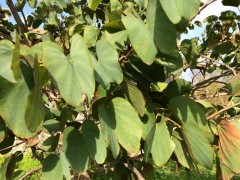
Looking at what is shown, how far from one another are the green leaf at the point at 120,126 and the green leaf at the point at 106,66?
0.07 m

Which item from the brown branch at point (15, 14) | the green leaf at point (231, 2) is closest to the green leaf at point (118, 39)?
the green leaf at point (231, 2)

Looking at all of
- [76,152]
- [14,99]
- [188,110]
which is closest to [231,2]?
[188,110]

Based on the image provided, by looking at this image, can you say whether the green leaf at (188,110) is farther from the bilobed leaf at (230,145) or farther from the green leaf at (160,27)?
the green leaf at (160,27)

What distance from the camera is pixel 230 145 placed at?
2.22 ft

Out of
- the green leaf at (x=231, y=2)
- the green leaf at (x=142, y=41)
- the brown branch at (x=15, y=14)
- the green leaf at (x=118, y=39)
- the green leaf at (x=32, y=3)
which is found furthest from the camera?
the green leaf at (x=32, y=3)

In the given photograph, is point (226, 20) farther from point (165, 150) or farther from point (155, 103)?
point (165, 150)

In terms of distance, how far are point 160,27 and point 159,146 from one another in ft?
0.79

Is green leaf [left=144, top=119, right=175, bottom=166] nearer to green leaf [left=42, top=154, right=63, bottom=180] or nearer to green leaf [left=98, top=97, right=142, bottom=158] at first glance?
green leaf [left=98, top=97, right=142, bottom=158]

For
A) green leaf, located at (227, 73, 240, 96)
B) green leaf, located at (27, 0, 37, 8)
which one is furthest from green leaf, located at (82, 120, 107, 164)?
green leaf, located at (27, 0, 37, 8)

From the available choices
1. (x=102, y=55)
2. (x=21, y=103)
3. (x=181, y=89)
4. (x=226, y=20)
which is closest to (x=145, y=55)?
(x=102, y=55)

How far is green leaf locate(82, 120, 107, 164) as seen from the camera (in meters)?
0.61

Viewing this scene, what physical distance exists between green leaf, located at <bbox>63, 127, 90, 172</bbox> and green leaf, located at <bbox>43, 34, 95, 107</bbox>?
193 millimetres

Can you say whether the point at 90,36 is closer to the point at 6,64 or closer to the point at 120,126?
the point at 120,126

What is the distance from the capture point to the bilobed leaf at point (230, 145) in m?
0.66
